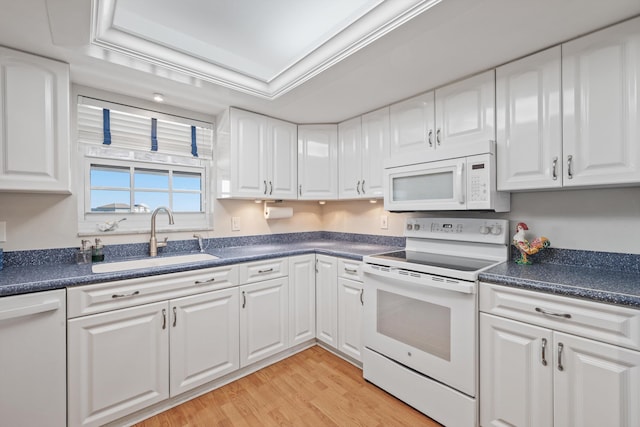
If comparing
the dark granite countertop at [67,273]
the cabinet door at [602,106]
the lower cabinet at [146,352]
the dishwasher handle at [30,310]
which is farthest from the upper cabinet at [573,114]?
the dishwasher handle at [30,310]

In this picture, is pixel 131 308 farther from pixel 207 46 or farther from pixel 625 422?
pixel 625 422

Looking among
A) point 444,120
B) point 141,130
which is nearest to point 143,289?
point 141,130

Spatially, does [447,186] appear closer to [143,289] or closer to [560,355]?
[560,355]

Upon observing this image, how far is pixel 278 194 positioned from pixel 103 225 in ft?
4.48

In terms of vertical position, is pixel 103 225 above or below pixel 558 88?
below

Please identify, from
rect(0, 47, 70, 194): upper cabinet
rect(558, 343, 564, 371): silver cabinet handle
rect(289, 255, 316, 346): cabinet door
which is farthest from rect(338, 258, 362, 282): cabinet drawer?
rect(0, 47, 70, 194): upper cabinet

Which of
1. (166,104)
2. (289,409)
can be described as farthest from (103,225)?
(289,409)

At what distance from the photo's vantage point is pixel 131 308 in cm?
161

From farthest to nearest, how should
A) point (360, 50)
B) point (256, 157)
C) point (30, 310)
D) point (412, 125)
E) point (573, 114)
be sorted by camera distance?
point (256, 157)
point (412, 125)
point (360, 50)
point (573, 114)
point (30, 310)

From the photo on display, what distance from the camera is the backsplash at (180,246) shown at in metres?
1.78

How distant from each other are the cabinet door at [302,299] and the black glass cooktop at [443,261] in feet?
2.33

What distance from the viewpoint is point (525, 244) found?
1734 mm

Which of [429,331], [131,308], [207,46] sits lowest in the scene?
[429,331]

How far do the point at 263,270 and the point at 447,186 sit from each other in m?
1.46
